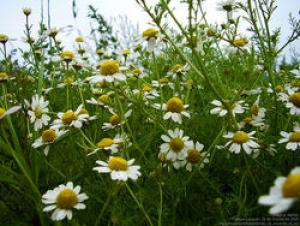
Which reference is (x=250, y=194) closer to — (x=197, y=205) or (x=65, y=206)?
(x=197, y=205)

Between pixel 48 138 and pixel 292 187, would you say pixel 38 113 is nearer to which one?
pixel 48 138

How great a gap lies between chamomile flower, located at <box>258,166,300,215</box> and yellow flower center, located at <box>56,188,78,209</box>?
2.22 ft

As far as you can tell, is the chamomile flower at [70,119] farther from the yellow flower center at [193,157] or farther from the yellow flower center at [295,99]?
the yellow flower center at [295,99]

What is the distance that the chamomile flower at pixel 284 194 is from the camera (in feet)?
2.49

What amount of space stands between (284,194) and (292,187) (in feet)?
0.07

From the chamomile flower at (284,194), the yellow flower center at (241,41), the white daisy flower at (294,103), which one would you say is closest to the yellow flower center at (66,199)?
the chamomile flower at (284,194)

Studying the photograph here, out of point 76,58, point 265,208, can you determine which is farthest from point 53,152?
point 265,208

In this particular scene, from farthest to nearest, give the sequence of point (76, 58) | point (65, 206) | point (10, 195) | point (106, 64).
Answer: point (76, 58) → point (106, 64) → point (10, 195) → point (65, 206)

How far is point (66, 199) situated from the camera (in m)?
1.30

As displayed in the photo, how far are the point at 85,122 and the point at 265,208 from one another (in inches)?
32.3

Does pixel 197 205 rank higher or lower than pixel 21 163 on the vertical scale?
→ lower

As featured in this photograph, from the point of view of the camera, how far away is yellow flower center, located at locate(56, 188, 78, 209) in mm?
1296

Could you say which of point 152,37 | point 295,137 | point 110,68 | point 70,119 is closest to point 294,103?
point 295,137

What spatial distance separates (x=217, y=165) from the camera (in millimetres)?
1770
